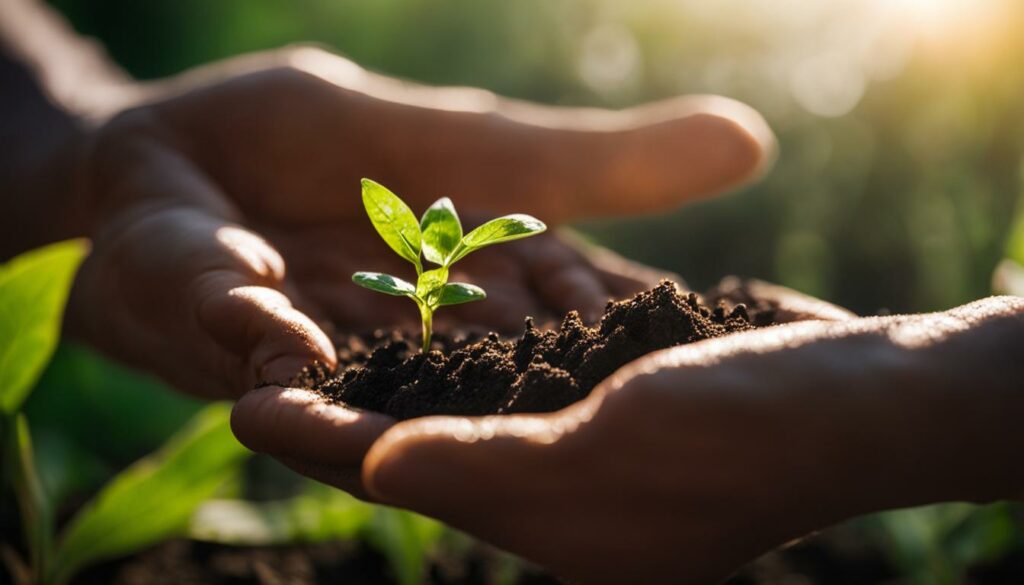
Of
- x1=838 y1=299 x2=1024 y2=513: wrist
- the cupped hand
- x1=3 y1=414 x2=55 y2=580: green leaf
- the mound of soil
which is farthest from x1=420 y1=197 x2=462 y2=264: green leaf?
x1=3 y1=414 x2=55 y2=580: green leaf

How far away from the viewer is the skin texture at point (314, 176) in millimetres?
1431

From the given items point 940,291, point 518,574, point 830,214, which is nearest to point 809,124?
point 830,214

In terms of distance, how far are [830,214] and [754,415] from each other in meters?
3.41

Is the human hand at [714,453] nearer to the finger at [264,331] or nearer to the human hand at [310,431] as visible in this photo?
the human hand at [310,431]

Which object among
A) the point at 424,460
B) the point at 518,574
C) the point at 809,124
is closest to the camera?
the point at 424,460

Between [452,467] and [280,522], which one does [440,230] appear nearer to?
[452,467]

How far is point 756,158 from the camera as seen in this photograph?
5.63 ft

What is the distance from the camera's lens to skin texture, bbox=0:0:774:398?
1.43 metres

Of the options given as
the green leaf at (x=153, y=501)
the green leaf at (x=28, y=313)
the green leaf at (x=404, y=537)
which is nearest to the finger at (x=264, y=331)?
the green leaf at (x=28, y=313)

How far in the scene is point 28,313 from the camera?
52.7 inches

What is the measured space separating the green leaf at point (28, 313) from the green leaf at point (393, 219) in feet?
1.79

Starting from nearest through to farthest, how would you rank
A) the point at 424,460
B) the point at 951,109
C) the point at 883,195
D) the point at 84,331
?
the point at 424,460 < the point at 84,331 < the point at 951,109 < the point at 883,195

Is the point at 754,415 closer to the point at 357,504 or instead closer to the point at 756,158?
the point at 756,158

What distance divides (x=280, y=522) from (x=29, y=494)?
546 millimetres
